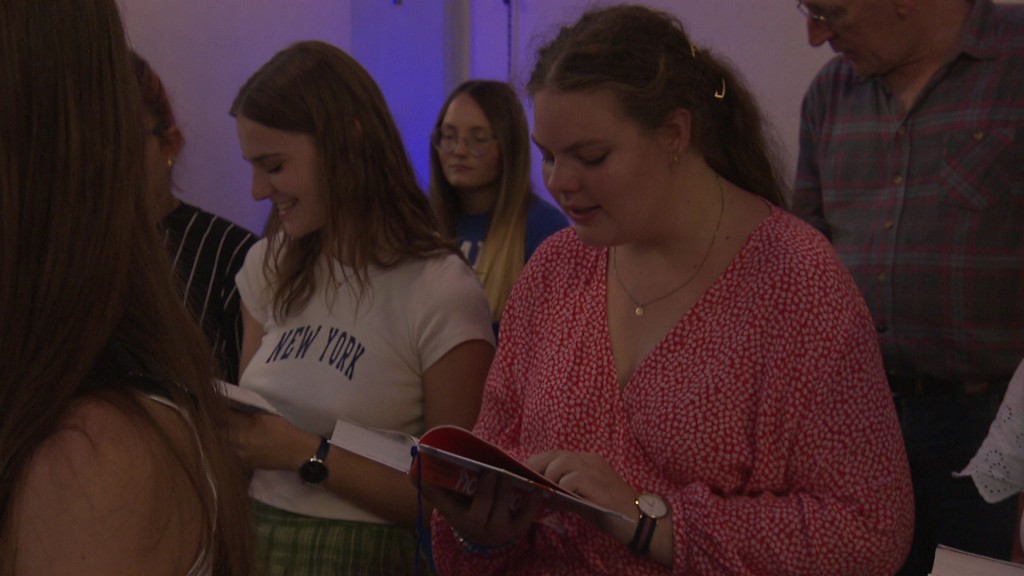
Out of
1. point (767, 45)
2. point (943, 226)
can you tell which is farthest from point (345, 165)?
point (767, 45)

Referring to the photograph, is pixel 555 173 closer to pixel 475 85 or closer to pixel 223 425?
pixel 223 425

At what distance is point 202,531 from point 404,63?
3704 millimetres

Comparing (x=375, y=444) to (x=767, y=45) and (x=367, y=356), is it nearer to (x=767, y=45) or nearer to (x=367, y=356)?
(x=367, y=356)

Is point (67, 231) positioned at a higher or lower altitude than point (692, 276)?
higher

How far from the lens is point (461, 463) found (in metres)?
1.34

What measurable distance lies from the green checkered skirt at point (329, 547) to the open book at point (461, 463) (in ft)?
1.01

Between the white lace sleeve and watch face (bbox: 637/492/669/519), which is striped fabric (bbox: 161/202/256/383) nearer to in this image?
watch face (bbox: 637/492/669/519)

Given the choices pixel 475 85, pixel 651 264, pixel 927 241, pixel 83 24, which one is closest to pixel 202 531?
pixel 83 24

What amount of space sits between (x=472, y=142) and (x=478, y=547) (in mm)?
2039

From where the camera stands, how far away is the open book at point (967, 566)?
3.71 ft

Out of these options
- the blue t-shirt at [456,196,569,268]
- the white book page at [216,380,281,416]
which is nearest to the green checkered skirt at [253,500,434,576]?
the white book page at [216,380,281,416]

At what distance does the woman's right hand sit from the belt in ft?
2.92

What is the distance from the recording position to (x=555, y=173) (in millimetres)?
1522

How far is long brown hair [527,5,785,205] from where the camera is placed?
1.51 m
